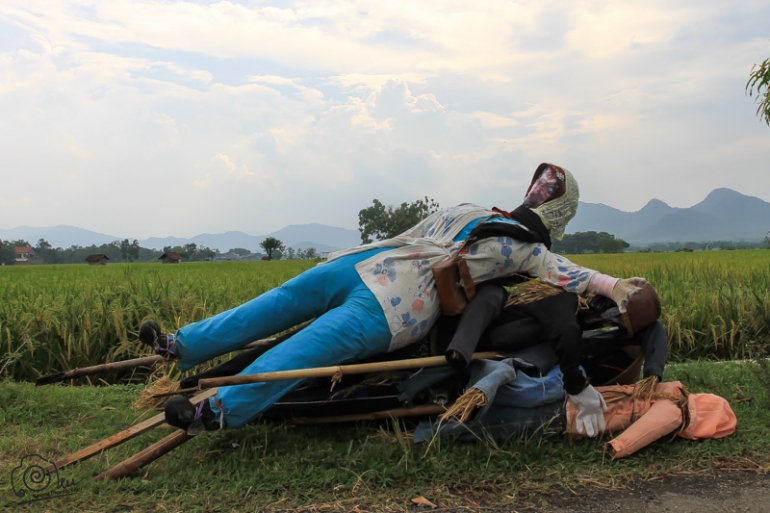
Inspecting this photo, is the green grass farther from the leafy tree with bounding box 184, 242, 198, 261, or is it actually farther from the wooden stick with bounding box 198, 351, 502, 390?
the leafy tree with bounding box 184, 242, 198, 261

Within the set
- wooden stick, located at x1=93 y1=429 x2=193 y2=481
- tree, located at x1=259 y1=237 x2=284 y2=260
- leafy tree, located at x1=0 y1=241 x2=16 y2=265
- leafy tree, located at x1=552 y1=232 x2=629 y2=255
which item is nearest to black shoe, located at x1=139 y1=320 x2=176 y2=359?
wooden stick, located at x1=93 y1=429 x2=193 y2=481

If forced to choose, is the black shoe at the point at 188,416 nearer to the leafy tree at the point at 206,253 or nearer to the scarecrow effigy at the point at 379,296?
the scarecrow effigy at the point at 379,296

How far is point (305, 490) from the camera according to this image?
2.38m

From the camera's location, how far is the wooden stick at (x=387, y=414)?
9.23 feet

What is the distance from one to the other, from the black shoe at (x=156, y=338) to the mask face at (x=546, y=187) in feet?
6.17

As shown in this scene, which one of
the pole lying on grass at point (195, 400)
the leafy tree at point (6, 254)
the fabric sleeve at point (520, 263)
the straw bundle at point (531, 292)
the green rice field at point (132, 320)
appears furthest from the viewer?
the leafy tree at point (6, 254)

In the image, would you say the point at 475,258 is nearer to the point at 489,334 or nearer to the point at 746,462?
the point at 489,334

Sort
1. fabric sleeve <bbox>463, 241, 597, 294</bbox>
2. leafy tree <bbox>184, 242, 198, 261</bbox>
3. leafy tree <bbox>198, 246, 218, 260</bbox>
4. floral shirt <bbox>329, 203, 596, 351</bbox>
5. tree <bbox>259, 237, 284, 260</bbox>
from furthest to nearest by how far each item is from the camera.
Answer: leafy tree <bbox>184, 242, 198, 261</bbox>
leafy tree <bbox>198, 246, 218, 260</bbox>
tree <bbox>259, 237, 284, 260</bbox>
fabric sleeve <bbox>463, 241, 597, 294</bbox>
floral shirt <bbox>329, 203, 596, 351</bbox>

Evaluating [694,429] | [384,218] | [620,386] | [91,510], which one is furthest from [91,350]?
[384,218]

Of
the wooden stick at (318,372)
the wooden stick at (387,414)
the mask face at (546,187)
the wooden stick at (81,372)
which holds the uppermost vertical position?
the mask face at (546,187)

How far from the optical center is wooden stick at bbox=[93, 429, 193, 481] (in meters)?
2.47

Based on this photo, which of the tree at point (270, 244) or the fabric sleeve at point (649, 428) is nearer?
the fabric sleeve at point (649, 428)

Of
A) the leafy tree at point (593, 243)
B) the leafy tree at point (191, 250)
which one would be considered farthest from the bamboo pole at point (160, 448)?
the leafy tree at point (191, 250)

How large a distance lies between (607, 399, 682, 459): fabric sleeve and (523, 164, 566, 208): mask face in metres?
1.11
